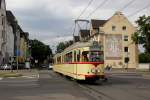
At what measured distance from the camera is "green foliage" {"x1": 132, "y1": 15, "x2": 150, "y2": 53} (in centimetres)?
7741

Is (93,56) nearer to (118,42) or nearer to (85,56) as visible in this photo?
(85,56)

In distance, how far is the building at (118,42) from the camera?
4058 inches

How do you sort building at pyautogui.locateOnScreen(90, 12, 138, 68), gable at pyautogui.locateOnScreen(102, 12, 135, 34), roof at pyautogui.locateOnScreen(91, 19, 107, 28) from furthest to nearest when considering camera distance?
roof at pyautogui.locateOnScreen(91, 19, 107, 28)
gable at pyautogui.locateOnScreen(102, 12, 135, 34)
building at pyautogui.locateOnScreen(90, 12, 138, 68)

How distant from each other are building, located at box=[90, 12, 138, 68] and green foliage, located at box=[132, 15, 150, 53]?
22.5 m

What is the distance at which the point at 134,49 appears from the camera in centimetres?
10550

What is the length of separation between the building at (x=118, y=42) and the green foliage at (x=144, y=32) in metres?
22.5

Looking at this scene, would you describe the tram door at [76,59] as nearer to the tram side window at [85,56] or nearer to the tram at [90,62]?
the tram at [90,62]

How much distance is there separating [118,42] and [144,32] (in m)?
26.8

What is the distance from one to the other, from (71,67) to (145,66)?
70.5 meters

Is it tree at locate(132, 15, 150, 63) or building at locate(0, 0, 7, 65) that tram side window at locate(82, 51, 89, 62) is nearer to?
tree at locate(132, 15, 150, 63)

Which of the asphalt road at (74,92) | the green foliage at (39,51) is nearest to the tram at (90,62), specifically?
the asphalt road at (74,92)

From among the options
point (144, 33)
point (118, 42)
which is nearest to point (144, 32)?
point (144, 33)

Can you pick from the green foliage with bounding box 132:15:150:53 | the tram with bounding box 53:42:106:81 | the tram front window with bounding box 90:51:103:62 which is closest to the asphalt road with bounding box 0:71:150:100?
the tram with bounding box 53:42:106:81

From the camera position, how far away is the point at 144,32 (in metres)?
78.4
